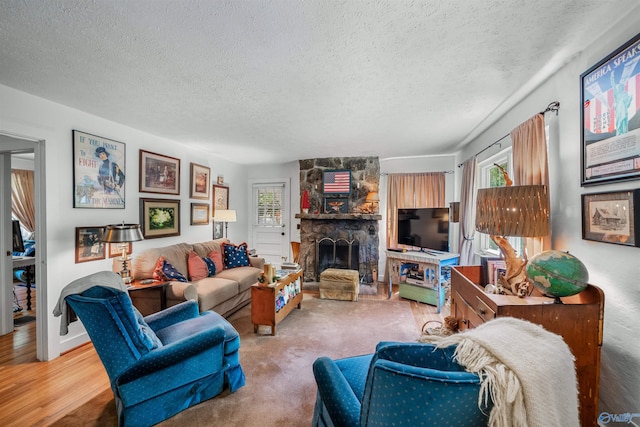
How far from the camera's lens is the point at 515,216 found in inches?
65.6

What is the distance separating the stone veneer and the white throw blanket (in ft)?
13.2

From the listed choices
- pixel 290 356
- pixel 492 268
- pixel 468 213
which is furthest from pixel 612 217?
pixel 290 356

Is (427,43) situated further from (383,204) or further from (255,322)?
(383,204)

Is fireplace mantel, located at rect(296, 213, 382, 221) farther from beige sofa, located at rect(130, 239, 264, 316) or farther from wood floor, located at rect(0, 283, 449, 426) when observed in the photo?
wood floor, located at rect(0, 283, 449, 426)

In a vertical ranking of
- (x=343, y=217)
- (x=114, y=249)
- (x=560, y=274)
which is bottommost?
(x=114, y=249)

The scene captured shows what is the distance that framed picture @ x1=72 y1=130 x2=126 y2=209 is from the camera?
274cm

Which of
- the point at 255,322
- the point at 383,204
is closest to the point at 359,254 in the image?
the point at 383,204

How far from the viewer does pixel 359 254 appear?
5.05 meters

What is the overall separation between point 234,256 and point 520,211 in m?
3.74

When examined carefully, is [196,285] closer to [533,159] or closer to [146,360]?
[146,360]

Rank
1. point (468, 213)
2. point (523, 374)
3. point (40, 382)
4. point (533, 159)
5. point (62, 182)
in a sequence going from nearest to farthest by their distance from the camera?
point (523, 374), point (533, 159), point (40, 382), point (62, 182), point (468, 213)

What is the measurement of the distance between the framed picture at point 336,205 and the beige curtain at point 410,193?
0.84m

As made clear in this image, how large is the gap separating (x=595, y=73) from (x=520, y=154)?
0.75 m

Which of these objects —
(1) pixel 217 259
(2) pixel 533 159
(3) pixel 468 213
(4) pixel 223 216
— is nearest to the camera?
(2) pixel 533 159
